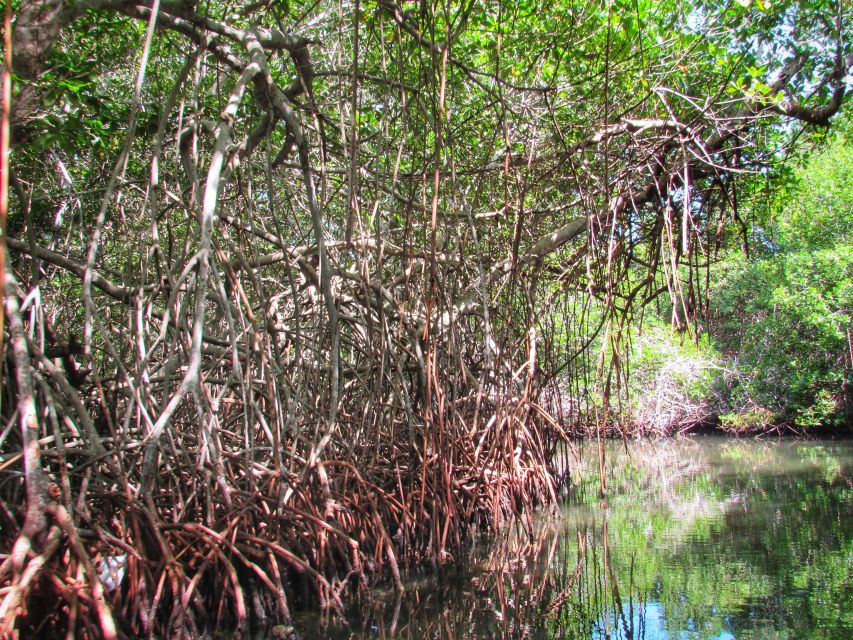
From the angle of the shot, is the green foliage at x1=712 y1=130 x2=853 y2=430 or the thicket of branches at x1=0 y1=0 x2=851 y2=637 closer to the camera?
the thicket of branches at x1=0 y1=0 x2=851 y2=637

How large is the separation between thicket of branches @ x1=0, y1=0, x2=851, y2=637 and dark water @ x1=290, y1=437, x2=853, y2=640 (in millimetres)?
274

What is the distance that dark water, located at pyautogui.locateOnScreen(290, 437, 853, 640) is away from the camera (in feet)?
8.62

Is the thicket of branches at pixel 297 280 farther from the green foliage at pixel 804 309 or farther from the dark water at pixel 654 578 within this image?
the green foliage at pixel 804 309

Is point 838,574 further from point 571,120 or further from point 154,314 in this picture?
point 154,314

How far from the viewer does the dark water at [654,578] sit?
2627mm

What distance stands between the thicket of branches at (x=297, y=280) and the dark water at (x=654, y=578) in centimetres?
27

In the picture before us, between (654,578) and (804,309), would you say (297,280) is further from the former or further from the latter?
(804,309)

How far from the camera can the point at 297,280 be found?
522 centimetres

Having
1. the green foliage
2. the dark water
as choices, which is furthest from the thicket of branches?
the green foliage

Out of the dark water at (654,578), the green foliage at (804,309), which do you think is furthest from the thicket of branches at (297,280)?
the green foliage at (804,309)

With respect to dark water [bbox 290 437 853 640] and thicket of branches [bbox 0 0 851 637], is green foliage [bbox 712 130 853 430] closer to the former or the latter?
dark water [bbox 290 437 853 640]

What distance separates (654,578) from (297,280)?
326 centimetres

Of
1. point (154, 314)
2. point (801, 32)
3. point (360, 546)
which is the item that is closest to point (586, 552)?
point (360, 546)

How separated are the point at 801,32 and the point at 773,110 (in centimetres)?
66
